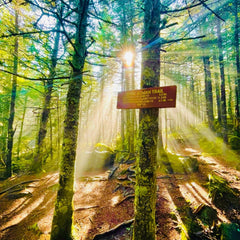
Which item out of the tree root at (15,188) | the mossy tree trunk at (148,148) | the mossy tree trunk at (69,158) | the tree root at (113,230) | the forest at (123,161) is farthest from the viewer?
the tree root at (15,188)

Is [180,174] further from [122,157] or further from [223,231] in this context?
[122,157]

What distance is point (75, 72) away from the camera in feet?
11.1

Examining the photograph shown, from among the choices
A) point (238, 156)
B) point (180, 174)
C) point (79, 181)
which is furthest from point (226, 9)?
point (79, 181)

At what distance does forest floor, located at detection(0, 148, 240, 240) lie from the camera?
3824 mm

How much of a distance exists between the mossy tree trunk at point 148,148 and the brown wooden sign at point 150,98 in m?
0.26

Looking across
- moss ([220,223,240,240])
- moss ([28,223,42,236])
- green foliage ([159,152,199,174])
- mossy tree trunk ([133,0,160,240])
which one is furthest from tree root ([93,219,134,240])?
green foliage ([159,152,199,174])

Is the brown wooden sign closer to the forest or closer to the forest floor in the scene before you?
the forest

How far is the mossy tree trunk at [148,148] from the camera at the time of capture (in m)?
2.64

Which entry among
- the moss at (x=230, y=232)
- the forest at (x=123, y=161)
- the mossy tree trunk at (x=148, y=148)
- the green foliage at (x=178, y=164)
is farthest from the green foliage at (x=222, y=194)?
the mossy tree trunk at (x=148, y=148)

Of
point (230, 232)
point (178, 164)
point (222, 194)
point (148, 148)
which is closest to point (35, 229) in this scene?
point (148, 148)

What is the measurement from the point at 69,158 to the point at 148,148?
202 centimetres

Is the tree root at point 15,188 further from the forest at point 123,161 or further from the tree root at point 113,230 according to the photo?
the tree root at point 113,230

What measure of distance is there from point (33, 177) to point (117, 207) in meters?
6.04

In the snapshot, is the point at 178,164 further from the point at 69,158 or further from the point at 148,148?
the point at 69,158
